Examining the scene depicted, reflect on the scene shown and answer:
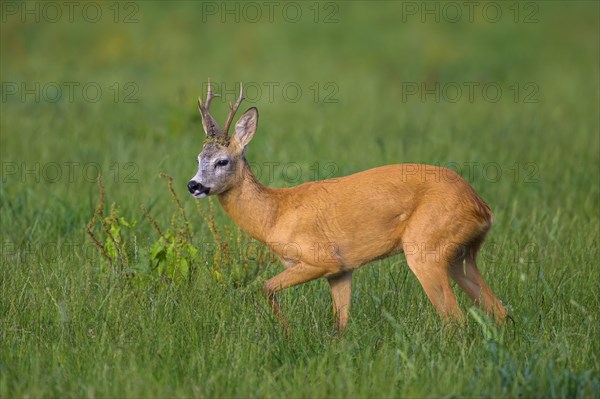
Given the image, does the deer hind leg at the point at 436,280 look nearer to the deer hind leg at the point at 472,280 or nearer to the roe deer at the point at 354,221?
the roe deer at the point at 354,221

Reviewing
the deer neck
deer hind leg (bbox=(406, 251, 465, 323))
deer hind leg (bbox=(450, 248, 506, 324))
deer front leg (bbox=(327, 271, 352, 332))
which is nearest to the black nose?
the deer neck

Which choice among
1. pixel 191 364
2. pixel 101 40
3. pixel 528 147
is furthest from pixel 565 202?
pixel 101 40

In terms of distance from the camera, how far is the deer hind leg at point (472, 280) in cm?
619

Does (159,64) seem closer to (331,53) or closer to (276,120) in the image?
(331,53)

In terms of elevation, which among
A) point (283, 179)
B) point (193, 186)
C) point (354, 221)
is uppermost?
point (193, 186)

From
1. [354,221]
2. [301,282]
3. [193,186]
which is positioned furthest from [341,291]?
[193,186]

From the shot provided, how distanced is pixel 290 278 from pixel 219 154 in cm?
89

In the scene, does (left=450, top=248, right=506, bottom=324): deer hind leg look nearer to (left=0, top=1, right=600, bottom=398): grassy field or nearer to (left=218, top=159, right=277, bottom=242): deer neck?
(left=0, top=1, right=600, bottom=398): grassy field

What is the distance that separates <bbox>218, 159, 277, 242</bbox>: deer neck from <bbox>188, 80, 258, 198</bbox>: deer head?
0.06 m

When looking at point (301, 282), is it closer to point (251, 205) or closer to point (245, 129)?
point (251, 205)

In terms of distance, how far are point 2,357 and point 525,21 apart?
17.5m

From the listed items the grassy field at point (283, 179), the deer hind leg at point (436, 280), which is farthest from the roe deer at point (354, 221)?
the grassy field at point (283, 179)

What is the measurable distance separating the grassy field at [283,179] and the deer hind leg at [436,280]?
119 millimetres

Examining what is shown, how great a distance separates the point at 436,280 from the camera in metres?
5.93
